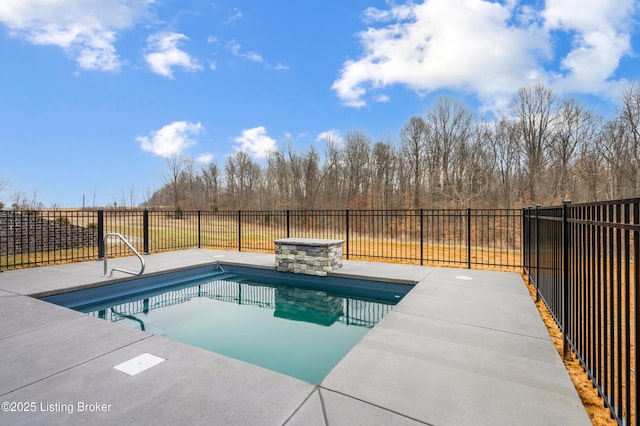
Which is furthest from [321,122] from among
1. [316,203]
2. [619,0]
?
[619,0]

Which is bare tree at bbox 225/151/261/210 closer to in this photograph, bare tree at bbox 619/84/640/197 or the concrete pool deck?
→ bare tree at bbox 619/84/640/197

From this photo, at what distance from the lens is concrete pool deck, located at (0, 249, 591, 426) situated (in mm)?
1831

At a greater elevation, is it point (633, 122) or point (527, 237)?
point (633, 122)

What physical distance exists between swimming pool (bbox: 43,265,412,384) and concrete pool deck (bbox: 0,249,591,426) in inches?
28.8

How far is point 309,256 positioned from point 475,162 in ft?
48.1

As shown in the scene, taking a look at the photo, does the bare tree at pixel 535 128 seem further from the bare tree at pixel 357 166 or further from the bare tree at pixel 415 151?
Answer: the bare tree at pixel 357 166

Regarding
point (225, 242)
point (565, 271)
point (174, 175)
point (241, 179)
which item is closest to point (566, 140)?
point (565, 271)

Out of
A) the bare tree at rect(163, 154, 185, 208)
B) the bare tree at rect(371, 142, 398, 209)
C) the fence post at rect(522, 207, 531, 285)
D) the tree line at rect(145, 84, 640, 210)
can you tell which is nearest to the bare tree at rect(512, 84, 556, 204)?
the tree line at rect(145, 84, 640, 210)

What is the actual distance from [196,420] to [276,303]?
11.7 feet

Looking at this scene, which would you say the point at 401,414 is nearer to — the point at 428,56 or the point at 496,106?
the point at 428,56

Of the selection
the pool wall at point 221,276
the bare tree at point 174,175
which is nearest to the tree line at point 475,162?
the bare tree at point 174,175

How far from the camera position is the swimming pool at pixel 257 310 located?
345 centimetres

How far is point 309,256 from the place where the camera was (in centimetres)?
632

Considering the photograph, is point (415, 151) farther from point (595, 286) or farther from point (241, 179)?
point (595, 286)
